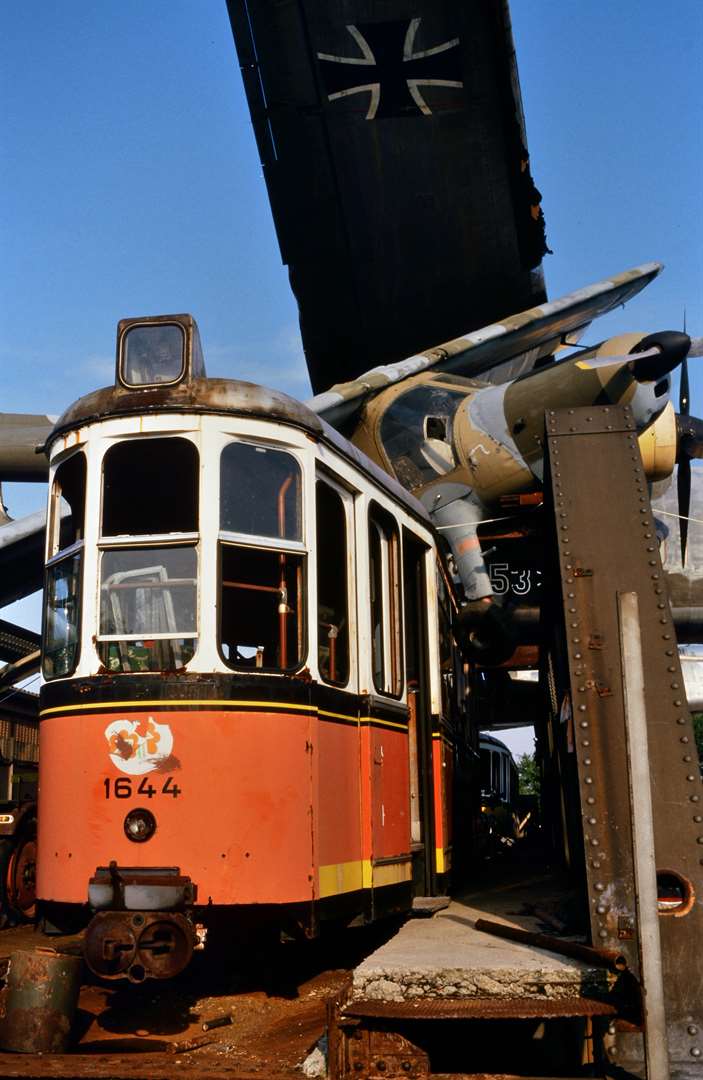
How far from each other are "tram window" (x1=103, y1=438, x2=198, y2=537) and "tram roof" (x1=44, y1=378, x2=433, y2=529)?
18 cm

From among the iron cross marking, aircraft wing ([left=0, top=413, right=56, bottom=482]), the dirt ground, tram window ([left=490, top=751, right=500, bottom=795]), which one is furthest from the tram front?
the iron cross marking

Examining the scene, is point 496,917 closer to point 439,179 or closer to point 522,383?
point 522,383

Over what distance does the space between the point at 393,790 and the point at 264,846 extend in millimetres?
1509

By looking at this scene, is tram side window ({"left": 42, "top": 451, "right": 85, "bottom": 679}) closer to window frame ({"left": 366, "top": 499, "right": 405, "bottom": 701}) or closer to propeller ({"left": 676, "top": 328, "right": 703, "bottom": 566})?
window frame ({"left": 366, "top": 499, "right": 405, "bottom": 701})

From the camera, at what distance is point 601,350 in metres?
18.1

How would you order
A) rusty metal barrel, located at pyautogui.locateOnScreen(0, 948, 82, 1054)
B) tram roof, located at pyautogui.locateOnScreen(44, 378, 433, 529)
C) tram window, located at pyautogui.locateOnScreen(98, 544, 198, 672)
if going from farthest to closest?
tram roof, located at pyautogui.locateOnScreen(44, 378, 433, 529) → tram window, located at pyautogui.locateOnScreen(98, 544, 198, 672) → rusty metal barrel, located at pyautogui.locateOnScreen(0, 948, 82, 1054)

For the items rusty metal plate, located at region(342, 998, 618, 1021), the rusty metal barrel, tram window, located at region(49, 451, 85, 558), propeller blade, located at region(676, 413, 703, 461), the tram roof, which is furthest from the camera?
propeller blade, located at region(676, 413, 703, 461)

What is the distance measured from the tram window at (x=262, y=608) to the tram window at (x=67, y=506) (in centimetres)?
105

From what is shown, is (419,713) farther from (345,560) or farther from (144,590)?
(144,590)

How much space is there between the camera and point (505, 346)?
88.9 ft

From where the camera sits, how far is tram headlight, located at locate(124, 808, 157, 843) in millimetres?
5406

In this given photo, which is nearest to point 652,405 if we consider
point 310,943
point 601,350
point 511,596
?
point 601,350

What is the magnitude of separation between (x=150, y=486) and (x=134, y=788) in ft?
5.77

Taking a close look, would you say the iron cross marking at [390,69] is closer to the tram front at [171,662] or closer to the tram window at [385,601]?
the tram window at [385,601]
